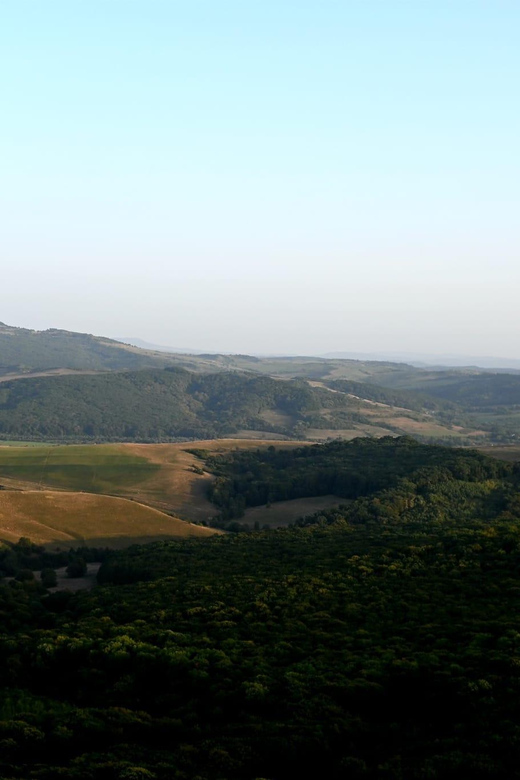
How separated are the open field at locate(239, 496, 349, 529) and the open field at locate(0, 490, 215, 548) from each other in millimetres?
17992

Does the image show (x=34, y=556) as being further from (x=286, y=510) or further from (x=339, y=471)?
(x=339, y=471)

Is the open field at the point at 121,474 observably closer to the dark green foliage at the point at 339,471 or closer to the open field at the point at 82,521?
the dark green foliage at the point at 339,471

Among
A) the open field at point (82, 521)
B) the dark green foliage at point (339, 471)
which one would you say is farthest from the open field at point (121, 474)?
the open field at point (82, 521)

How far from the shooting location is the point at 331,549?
68.8m

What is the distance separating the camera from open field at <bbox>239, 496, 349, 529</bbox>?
11844cm

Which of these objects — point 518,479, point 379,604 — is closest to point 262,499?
point 518,479

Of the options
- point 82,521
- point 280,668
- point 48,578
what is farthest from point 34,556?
point 280,668

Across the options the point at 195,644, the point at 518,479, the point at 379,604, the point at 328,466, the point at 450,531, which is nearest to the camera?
the point at 195,644

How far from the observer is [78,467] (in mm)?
143500

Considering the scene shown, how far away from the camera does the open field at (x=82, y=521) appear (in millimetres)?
90750

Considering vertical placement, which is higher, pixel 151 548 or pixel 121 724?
pixel 121 724

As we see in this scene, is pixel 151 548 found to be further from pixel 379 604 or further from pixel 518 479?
pixel 518 479

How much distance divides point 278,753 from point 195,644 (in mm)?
13610

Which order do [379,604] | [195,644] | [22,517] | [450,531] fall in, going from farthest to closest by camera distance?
[22,517]
[450,531]
[379,604]
[195,644]
